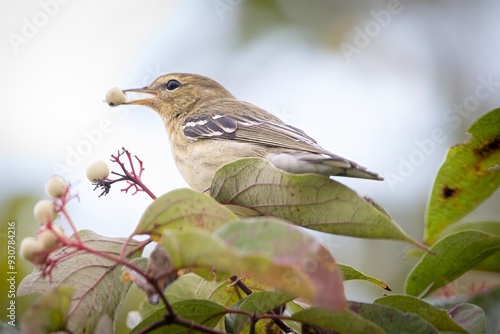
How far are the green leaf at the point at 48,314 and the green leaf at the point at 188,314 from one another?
29 cm

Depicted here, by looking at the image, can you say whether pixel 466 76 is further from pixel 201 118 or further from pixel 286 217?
pixel 286 217

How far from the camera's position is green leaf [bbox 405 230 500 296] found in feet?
8.09

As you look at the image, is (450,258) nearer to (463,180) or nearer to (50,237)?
(463,180)

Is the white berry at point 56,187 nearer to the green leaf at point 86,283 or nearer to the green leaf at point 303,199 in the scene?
the green leaf at point 86,283

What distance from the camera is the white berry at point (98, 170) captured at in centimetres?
234

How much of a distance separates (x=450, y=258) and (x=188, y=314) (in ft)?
3.99

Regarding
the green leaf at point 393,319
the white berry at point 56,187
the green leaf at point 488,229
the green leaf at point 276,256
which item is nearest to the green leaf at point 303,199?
the green leaf at point 393,319

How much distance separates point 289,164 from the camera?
3.18 m

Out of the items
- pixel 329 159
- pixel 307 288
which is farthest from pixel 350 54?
pixel 307 288

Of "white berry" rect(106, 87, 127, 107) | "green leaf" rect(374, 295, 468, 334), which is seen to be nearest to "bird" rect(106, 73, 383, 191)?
"white berry" rect(106, 87, 127, 107)

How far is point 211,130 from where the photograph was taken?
4.49 meters

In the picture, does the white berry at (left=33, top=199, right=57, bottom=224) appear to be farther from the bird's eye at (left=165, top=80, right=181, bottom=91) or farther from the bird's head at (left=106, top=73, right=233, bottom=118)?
the bird's eye at (left=165, top=80, right=181, bottom=91)

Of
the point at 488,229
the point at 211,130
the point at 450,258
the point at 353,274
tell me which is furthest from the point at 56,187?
the point at 211,130

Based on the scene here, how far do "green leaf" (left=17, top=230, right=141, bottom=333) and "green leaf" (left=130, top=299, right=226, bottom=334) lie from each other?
316mm
